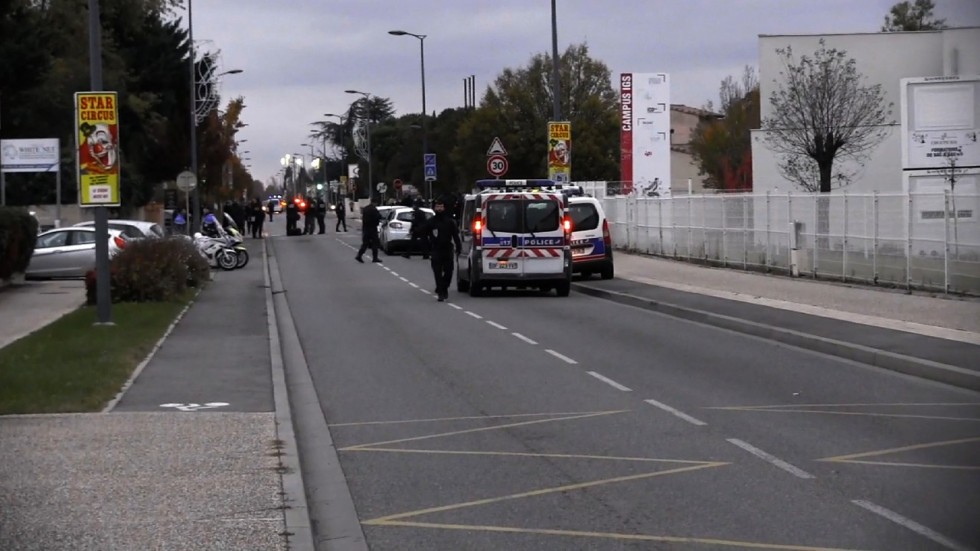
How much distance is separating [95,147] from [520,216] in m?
9.35

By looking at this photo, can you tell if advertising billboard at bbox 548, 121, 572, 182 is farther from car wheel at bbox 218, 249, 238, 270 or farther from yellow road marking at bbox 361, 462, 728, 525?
yellow road marking at bbox 361, 462, 728, 525

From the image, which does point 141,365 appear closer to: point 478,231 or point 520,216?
point 478,231

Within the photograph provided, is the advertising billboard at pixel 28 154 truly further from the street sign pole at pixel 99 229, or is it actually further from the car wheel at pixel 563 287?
the street sign pole at pixel 99 229

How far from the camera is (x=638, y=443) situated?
1045cm

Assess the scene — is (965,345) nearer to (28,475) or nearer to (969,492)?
(969,492)

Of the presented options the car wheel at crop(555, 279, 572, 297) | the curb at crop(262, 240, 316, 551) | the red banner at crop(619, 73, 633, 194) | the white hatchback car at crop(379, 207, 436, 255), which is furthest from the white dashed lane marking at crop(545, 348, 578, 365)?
the red banner at crop(619, 73, 633, 194)

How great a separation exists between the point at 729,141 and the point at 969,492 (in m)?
71.1

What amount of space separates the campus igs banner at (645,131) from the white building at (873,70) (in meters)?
3.94

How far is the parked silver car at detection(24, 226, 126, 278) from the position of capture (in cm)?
3312

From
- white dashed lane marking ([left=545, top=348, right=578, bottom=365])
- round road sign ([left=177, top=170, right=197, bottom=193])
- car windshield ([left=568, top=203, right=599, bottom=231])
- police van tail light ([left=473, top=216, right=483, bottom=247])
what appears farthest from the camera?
round road sign ([left=177, top=170, right=197, bottom=193])

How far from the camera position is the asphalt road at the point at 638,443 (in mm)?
7727

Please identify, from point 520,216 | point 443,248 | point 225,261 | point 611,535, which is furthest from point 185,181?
point 611,535

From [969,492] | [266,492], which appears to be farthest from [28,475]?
[969,492]

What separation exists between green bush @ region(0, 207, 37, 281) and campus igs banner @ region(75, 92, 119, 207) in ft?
31.4
